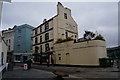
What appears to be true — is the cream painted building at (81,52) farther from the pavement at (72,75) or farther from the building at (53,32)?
the pavement at (72,75)

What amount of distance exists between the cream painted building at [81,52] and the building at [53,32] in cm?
266

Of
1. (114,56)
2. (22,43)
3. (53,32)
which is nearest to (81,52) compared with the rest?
(53,32)

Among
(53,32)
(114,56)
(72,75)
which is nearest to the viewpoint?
(72,75)

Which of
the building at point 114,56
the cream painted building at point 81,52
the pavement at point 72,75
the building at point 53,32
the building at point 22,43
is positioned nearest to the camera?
the pavement at point 72,75

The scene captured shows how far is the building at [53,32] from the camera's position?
85.9 ft

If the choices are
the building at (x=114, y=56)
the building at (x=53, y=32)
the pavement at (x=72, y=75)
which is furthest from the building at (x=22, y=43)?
the pavement at (x=72, y=75)

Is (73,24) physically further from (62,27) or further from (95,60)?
(95,60)

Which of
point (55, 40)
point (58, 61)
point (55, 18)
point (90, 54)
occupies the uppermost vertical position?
point (55, 18)

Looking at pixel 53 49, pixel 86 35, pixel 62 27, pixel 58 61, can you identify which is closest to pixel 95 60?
pixel 86 35

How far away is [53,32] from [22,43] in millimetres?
18107

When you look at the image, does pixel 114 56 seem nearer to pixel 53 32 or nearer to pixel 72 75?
pixel 53 32

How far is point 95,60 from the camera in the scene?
18062 mm

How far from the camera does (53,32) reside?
25.7m

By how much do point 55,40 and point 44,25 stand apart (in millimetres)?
5590
